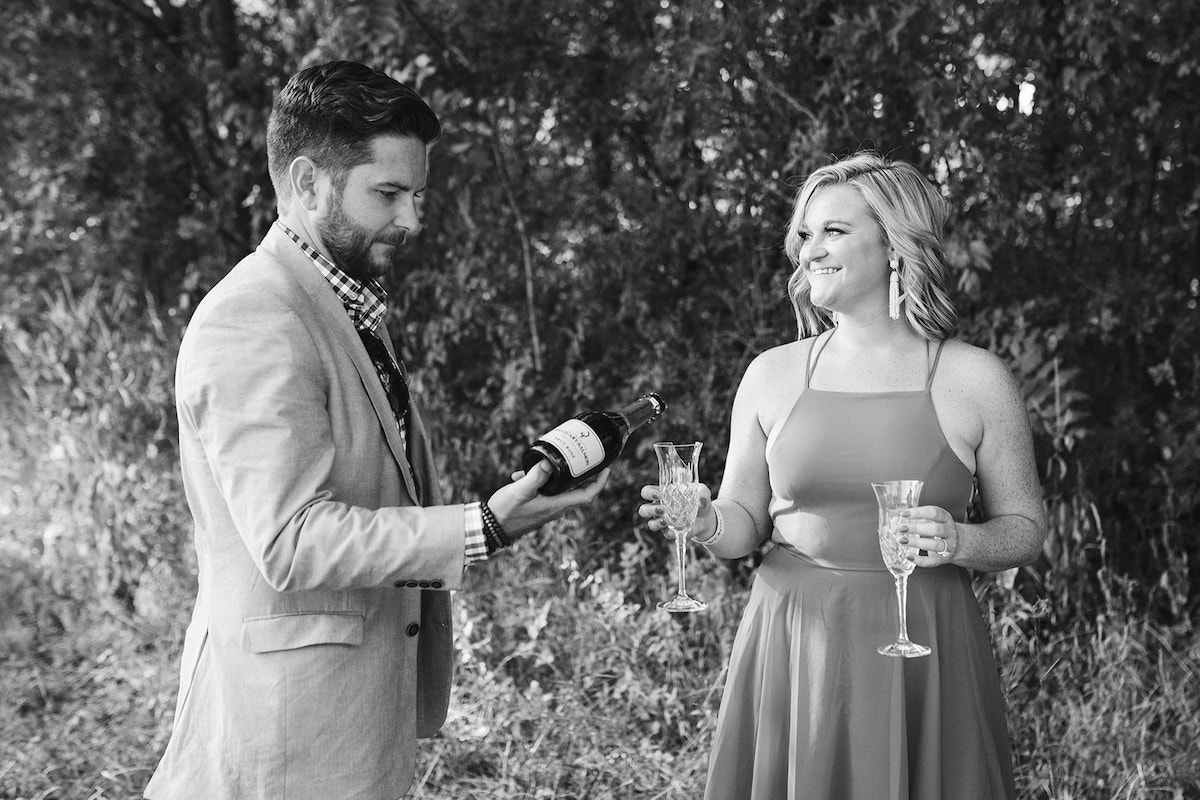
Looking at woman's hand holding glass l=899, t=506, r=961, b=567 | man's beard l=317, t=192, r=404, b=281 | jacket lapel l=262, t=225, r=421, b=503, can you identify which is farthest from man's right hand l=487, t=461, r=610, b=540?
woman's hand holding glass l=899, t=506, r=961, b=567

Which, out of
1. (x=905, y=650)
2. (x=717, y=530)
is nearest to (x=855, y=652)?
(x=905, y=650)

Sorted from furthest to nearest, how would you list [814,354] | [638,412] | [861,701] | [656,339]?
1. [656,339]
2. [814,354]
3. [861,701]
4. [638,412]

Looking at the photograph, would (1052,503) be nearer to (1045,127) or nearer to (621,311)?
(1045,127)

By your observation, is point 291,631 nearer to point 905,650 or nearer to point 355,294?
point 355,294

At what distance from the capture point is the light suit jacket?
1.87 meters

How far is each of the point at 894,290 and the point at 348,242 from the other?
4.29ft

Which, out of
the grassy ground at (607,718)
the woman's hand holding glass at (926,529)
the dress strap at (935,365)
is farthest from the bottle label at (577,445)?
the grassy ground at (607,718)

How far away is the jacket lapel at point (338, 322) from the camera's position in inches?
82.7

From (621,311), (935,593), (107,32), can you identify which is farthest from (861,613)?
(107,32)

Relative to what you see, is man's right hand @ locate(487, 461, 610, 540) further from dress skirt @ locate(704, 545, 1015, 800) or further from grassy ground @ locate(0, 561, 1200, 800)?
grassy ground @ locate(0, 561, 1200, 800)

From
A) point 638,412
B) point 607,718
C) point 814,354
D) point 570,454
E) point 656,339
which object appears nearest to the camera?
point 570,454

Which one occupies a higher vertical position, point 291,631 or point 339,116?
point 339,116

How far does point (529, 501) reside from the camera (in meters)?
1.96

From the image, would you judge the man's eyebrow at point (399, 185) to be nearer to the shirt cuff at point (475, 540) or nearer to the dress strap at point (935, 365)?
the shirt cuff at point (475, 540)
